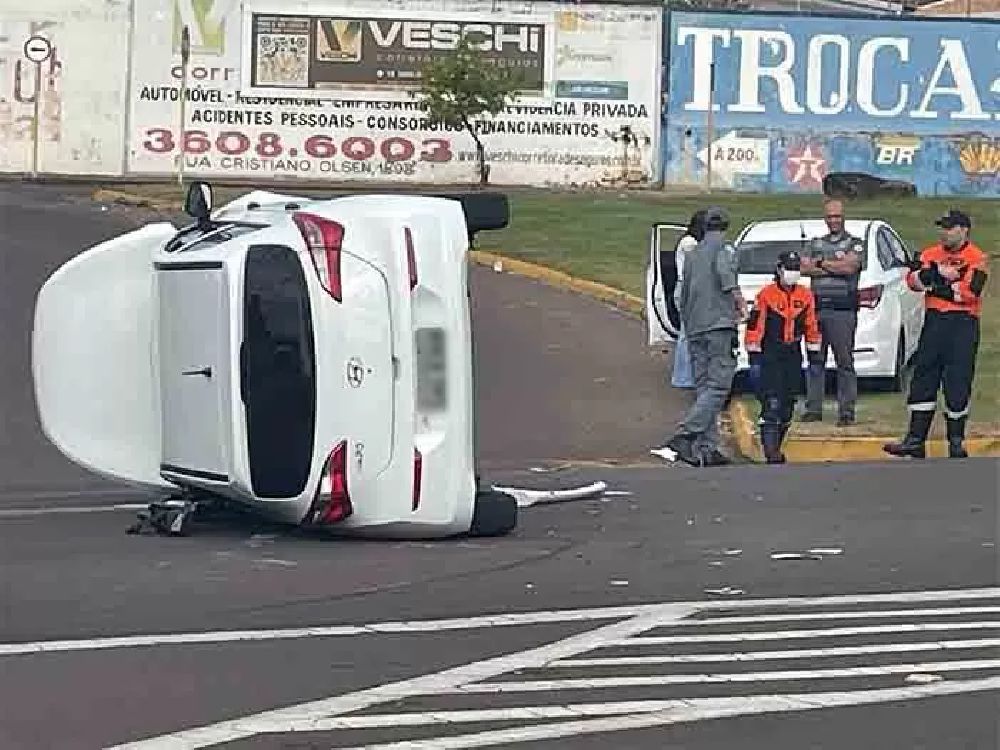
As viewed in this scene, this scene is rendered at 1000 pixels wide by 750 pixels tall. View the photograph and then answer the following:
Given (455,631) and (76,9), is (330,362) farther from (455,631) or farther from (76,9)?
(76,9)

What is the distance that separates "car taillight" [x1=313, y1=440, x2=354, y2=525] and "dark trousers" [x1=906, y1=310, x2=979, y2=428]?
551 centimetres

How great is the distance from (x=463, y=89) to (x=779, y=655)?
3746 centimetres

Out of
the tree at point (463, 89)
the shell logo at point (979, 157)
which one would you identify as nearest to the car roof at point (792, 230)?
the tree at point (463, 89)

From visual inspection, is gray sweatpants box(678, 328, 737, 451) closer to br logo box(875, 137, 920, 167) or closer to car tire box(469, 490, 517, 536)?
car tire box(469, 490, 517, 536)

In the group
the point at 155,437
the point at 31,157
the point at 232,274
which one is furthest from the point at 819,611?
the point at 31,157

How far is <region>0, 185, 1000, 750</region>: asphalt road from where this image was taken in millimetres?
6539

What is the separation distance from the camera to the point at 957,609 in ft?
28.5

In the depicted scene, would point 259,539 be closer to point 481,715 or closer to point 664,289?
point 481,715

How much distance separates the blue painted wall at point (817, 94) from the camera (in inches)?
1875

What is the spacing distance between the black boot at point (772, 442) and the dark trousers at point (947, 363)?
961 millimetres

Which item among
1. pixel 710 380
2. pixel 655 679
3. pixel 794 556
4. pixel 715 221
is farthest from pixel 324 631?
pixel 715 221

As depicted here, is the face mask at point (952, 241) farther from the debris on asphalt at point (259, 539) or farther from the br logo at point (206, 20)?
the br logo at point (206, 20)

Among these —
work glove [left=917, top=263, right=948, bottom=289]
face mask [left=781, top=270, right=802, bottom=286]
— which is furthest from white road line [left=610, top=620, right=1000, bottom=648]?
face mask [left=781, top=270, right=802, bottom=286]

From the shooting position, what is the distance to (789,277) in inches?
601
